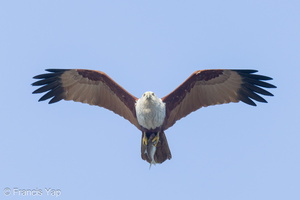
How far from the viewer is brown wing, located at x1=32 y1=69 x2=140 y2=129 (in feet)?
50.6

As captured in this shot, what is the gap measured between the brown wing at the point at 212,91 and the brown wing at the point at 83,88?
4.03ft

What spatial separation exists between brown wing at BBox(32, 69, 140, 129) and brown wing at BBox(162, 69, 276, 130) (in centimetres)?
123

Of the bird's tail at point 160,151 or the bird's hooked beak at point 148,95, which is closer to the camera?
the bird's hooked beak at point 148,95

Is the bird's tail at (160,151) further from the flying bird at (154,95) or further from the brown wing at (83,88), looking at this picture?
the brown wing at (83,88)

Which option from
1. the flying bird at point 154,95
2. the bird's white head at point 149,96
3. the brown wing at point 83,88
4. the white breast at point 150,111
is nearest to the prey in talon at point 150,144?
the flying bird at point 154,95

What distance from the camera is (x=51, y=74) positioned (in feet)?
51.5

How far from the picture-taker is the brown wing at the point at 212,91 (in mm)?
15109

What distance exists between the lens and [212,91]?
1540cm

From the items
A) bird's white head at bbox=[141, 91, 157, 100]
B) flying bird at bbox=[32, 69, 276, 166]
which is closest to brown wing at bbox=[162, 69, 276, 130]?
flying bird at bbox=[32, 69, 276, 166]

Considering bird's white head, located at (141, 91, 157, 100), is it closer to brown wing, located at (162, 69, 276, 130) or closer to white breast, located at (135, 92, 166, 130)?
white breast, located at (135, 92, 166, 130)

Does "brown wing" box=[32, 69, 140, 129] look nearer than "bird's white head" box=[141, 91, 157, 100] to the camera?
No

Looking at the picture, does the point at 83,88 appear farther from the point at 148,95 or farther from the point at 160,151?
the point at 160,151

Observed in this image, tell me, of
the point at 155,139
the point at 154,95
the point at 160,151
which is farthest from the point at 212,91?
the point at 160,151

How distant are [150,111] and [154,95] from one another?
40 centimetres
